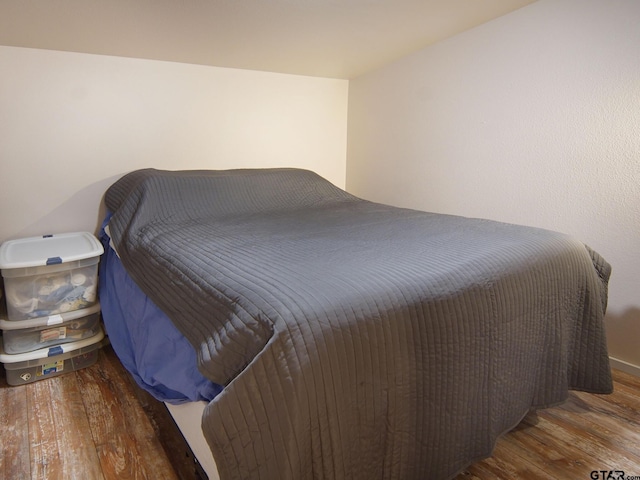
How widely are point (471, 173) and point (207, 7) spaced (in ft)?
5.38

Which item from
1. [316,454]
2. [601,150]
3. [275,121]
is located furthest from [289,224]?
[601,150]

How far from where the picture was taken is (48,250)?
177cm

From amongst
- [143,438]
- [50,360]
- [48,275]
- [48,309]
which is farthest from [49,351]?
[143,438]

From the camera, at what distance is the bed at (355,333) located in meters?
0.77

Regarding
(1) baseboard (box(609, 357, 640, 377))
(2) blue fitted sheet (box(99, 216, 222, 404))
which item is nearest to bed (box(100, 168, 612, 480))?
(2) blue fitted sheet (box(99, 216, 222, 404))

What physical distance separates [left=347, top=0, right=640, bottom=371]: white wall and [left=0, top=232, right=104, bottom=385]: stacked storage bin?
6.64 ft

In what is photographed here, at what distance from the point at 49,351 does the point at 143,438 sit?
27.6 inches

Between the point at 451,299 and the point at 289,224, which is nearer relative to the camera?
the point at 451,299

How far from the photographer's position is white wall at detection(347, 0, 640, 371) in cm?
166

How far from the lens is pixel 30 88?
6.23ft

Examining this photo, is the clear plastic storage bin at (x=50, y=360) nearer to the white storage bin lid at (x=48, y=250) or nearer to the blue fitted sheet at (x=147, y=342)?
the blue fitted sheet at (x=147, y=342)

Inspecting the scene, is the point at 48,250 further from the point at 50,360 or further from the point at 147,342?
the point at 147,342

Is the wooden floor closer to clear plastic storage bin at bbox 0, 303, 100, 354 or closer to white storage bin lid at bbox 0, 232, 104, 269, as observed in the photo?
clear plastic storage bin at bbox 0, 303, 100, 354

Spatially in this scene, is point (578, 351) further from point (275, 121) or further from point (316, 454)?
point (275, 121)
